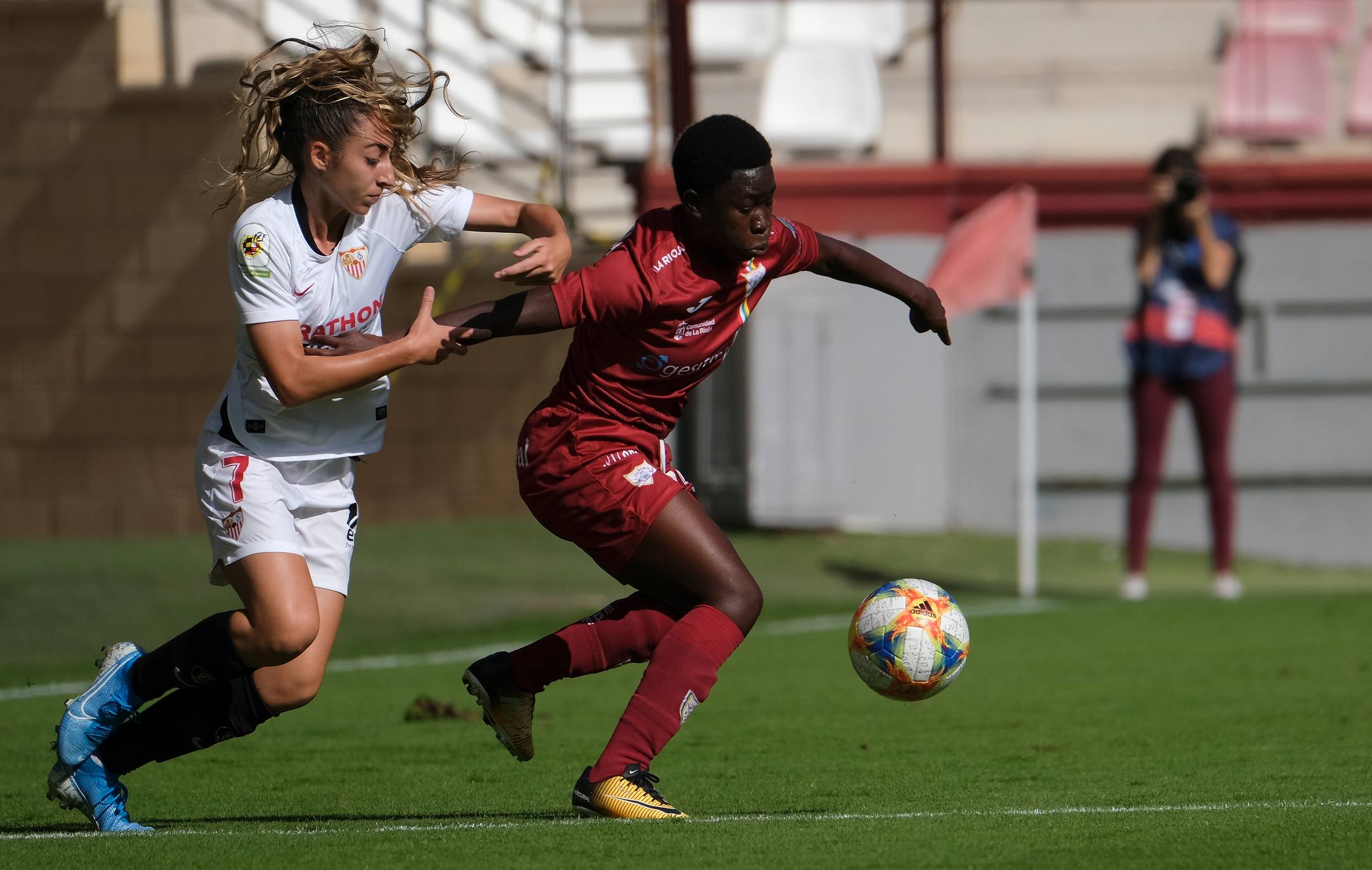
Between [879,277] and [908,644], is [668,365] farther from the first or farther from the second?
[908,644]

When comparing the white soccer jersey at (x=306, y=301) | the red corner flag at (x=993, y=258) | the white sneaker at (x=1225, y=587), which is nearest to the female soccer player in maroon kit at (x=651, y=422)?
the white soccer jersey at (x=306, y=301)

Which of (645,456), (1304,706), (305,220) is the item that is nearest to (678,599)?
(645,456)

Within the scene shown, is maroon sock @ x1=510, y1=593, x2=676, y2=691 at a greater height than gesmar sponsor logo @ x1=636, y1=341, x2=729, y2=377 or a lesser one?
lesser

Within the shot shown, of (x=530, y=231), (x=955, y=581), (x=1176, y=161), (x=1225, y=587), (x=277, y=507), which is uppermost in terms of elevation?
(x=530, y=231)

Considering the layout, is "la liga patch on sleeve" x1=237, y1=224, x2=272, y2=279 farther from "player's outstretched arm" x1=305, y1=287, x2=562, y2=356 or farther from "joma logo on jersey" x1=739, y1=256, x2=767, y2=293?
"joma logo on jersey" x1=739, y1=256, x2=767, y2=293

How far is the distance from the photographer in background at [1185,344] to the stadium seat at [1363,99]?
498 centimetres

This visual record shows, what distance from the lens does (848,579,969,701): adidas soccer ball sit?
4664 millimetres

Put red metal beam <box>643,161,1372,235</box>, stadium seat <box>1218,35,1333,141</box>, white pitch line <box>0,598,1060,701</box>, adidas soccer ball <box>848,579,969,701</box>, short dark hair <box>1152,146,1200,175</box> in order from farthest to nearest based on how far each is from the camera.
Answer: stadium seat <box>1218,35,1333,141</box>
red metal beam <box>643,161,1372,235</box>
short dark hair <box>1152,146,1200,175</box>
white pitch line <box>0,598,1060,701</box>
adidas soccer ball <box>848,579,969,701</box>

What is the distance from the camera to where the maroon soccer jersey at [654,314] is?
4289 mm

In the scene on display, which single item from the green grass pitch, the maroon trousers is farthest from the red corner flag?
the green grass pitch

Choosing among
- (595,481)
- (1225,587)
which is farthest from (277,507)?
(1225,587)

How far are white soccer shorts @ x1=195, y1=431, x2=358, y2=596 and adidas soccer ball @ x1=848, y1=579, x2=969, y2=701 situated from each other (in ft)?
4.56

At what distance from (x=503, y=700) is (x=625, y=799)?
0.66 meters

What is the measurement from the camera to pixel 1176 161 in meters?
9.91
